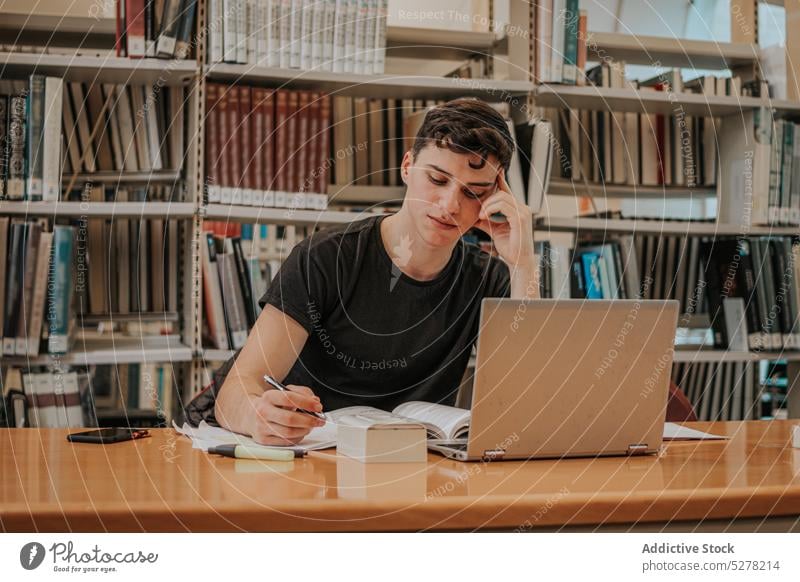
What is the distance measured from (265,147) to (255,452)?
1.42 metres

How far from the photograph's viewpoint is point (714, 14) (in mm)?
3182

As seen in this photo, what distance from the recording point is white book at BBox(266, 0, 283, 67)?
2.39 meters

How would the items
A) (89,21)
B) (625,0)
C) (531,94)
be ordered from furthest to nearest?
(625,0) → (531,94) → (89,21)

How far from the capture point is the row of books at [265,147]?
240 cm

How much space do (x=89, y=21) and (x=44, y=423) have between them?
1079mm

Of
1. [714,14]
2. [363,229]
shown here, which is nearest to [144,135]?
[363,229]

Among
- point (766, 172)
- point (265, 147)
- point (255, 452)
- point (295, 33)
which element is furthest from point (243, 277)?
point (766, 172)

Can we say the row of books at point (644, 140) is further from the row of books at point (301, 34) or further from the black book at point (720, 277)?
the row of books at point (301, 34)

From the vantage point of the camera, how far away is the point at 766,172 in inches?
113

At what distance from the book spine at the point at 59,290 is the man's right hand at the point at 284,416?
1.22 meters

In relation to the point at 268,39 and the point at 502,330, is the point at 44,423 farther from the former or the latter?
the point at 502,330

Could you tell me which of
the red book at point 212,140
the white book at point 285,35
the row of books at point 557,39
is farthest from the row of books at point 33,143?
the row of books at point 557,39

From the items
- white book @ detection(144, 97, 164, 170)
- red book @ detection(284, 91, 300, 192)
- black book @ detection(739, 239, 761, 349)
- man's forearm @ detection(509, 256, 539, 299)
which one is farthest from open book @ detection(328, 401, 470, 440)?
black book @ detection(739, 239, 761, 349)

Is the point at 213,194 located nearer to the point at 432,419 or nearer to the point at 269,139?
the point at 269,139
